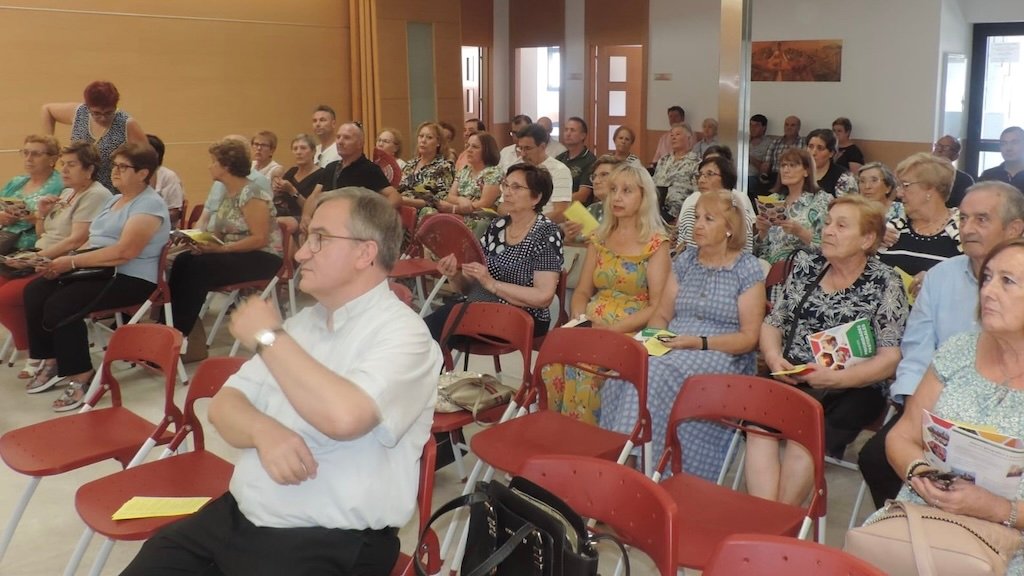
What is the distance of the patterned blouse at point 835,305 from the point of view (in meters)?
3.43

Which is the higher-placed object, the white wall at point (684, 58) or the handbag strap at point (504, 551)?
the white wall at point (684, 58)

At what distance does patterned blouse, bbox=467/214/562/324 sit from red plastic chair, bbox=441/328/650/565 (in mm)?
1055

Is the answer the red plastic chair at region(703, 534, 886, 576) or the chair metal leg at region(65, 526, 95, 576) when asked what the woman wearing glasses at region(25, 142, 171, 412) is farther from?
the red plastic chair at region(703, 534, 886, 576)

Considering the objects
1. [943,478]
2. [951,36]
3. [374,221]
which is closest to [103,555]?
[374,221]

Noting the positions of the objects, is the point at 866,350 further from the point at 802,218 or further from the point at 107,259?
the point at 107,259

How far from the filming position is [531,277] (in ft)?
14.5

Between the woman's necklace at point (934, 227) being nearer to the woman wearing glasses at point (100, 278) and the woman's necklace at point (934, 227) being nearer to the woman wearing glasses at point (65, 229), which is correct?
the woman wearing glasses at point (100, 278)

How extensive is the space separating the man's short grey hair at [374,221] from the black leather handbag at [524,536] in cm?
63

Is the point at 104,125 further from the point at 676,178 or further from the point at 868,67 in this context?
the point at 868,67

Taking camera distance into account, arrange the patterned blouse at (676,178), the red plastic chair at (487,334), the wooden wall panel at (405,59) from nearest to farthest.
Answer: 1. the red plastic chair at (487,334)
2. the patterned blouse at (676,178)
3. the wooden wall panel at (405,59)

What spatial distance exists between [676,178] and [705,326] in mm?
4571

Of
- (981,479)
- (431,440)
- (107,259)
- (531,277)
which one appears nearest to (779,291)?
(531,277)

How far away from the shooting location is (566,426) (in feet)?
10.7

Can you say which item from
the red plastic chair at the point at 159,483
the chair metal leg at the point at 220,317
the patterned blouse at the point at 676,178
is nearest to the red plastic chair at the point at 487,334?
the red plastic chair at the point at 159,483
